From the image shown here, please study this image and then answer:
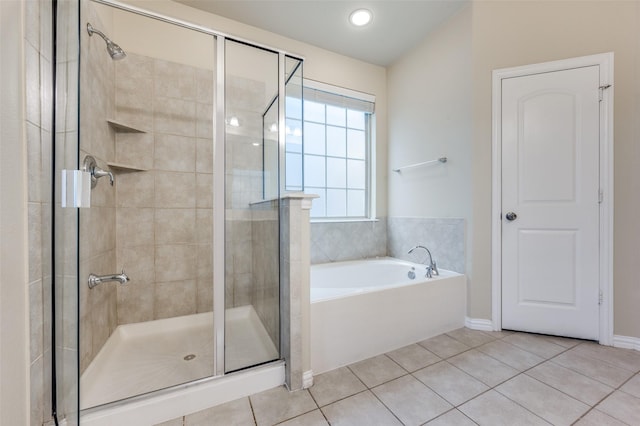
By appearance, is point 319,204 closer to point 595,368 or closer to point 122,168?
point 122,168

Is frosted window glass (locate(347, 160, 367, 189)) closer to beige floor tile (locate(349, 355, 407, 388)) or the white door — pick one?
the white door

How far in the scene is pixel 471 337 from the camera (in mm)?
1917

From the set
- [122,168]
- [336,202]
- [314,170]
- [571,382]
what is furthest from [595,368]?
[122,168]

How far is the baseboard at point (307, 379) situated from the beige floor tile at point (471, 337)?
1.21 m

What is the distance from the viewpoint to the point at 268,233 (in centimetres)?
158

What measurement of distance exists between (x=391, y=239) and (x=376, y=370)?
5.24ft

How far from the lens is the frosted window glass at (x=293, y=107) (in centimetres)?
156

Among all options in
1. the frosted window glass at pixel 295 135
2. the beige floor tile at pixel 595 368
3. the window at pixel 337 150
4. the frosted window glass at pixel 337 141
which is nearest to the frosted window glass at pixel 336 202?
the window at pixel 337 150

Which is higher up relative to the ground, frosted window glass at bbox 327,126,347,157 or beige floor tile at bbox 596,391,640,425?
frosted window glass at bbox 327,126,347,157

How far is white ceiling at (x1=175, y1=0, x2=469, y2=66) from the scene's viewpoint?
2.10m

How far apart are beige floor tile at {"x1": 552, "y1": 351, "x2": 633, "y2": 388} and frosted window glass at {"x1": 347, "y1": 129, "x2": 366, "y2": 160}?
2.39 metres

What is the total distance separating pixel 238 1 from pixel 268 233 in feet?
6.51

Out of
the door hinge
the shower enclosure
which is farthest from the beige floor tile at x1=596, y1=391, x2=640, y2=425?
the door hinge

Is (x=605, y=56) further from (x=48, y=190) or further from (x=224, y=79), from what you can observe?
(x=48, y=190)
